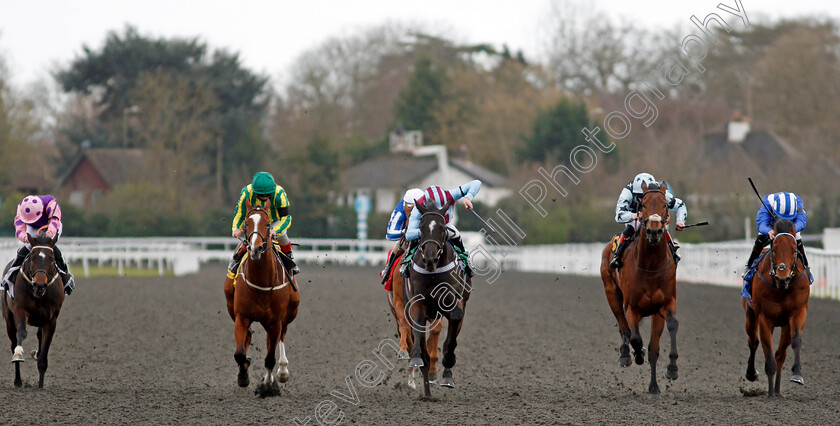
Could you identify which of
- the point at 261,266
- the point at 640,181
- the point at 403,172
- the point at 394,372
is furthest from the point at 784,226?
the point at 403,172

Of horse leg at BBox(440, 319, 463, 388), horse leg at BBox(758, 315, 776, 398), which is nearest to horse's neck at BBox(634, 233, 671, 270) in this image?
horse leg at BBox(758, 315, 776, 398)

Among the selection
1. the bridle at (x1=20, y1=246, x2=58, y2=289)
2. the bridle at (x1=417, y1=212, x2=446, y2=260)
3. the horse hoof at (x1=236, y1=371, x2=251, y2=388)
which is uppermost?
the bridle at (x1=417, y1=212, x2=446, y2=260)

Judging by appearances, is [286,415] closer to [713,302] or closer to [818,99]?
[713,302]

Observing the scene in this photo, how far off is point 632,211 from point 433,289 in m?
2.41

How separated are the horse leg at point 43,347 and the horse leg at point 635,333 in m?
5.28

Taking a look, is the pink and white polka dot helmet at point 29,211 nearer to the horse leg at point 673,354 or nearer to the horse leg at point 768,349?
the horse leg at point 673,354

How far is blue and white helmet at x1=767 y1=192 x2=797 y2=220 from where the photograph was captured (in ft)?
28.3

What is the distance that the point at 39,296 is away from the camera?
356 inches

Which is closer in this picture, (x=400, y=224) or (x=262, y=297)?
(x=262, y=297)

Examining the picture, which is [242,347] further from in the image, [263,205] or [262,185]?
[262,185]

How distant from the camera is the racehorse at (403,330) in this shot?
9164mm

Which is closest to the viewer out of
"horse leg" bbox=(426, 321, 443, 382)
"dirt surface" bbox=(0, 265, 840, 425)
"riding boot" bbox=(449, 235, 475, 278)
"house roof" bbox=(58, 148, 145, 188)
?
"dirt surface" bbox=(0, 265, 840, 425)

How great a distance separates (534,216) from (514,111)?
14035mm

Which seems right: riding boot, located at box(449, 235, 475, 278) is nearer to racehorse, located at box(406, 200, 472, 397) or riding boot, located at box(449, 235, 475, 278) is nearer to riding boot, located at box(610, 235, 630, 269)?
racehorse, located at box(406, 200, 472, 397)
